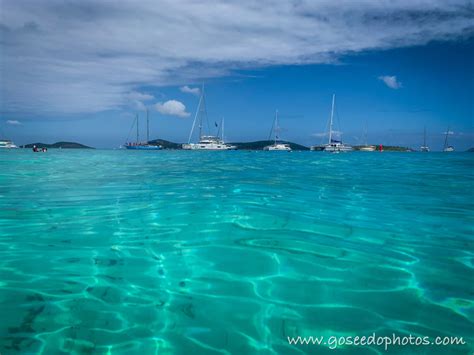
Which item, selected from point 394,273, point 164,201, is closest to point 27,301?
point 394,273

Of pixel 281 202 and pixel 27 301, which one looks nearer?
pixel 27 301

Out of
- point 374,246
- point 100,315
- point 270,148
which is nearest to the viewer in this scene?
point 100,315

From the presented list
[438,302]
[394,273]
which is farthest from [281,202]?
[438,302]

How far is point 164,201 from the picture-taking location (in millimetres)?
8438

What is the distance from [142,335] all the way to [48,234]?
3.56 meters

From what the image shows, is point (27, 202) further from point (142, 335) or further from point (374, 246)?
point (374, 246)

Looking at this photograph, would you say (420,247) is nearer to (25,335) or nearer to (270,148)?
(25,335)

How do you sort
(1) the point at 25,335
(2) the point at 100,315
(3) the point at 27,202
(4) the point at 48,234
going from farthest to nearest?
A: (3) the point at 27,202
(4) the point at 48,234
(2) the point at 100,315
(1) the point at 25,335

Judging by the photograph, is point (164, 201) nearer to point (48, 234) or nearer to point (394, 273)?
point (48, 234)

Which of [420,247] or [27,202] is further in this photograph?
[27,202]

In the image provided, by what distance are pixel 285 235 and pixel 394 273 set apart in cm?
189

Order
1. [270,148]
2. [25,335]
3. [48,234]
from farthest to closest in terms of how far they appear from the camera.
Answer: [270,148], [48,234], [25,335]

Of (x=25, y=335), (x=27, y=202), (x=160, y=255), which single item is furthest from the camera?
(x=27, y=202)

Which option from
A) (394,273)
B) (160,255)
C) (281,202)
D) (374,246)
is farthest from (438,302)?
(281,202)
